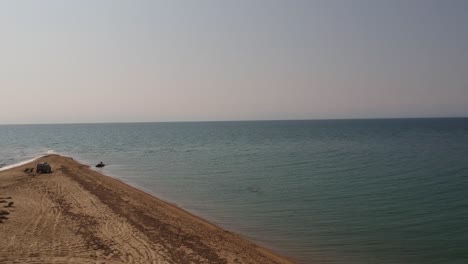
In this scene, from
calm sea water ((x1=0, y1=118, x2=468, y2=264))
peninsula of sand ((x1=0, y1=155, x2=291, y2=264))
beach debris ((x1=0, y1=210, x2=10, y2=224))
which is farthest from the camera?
beach debris ((x1=0, y1=210, x2=10, y2=224))

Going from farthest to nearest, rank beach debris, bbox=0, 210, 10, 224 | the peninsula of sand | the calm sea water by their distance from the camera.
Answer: beach debris, bbox=0, 210, 10, 224 < the calm sea water < the peninsula of sand

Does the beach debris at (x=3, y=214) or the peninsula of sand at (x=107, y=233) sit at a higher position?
the beach debris at (x=3, y=214)

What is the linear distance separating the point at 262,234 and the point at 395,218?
26.3 ft

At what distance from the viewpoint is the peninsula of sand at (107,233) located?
13.8 meters

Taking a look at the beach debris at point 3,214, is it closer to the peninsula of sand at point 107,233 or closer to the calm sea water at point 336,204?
the peninsula of sand at point 107,233

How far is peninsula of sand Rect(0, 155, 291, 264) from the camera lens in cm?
1376

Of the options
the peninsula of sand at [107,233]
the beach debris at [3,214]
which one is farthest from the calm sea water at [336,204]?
the beach debris at [3,214]

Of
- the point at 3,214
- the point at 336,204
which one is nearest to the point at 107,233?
the point at 3,214

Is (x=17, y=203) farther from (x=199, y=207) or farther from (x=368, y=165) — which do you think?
(x=368, y=165)

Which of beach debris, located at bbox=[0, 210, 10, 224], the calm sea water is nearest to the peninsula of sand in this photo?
beach debris, located at bbox=[0, 210, 10, 224]

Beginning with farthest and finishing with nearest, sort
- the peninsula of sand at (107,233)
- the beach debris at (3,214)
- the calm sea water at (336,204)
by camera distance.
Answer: the beach debris at (3,214) < the calm sea water at (336,204) < the peninsula of sand at (107,233)

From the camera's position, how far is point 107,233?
16422 millimetres

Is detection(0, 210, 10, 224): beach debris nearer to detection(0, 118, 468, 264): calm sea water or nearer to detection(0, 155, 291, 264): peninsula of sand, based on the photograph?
detection(0, 155, 291, 264): peninsula of sand

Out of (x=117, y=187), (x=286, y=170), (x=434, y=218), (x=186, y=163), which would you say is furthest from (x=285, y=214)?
(x=186, y=163)
